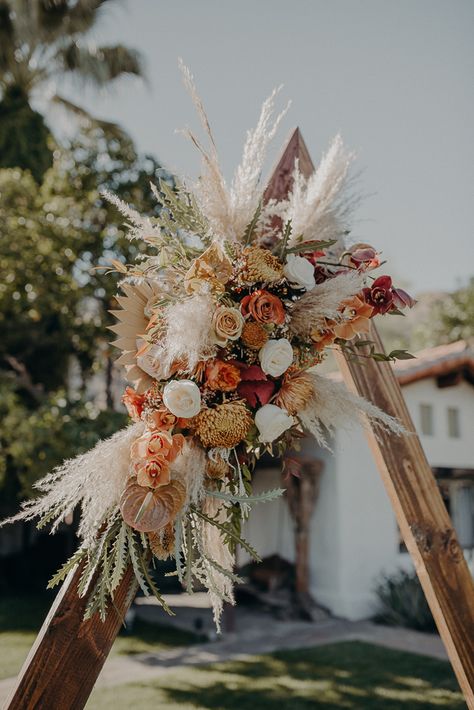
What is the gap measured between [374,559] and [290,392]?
26.5ft

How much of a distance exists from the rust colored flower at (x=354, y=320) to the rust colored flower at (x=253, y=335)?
22 centimetres

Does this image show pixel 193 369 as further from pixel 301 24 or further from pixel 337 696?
pixel 301 24

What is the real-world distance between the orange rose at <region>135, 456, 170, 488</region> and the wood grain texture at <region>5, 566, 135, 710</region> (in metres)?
0.23

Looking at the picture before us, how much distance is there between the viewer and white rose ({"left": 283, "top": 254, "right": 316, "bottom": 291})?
1.51 metres

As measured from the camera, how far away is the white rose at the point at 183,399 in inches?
54.7

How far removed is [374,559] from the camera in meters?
8.84

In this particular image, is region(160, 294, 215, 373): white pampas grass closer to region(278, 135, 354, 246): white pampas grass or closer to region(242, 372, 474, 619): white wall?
region(278, 135, 354, 246): white pampas grass

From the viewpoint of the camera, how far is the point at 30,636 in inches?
289

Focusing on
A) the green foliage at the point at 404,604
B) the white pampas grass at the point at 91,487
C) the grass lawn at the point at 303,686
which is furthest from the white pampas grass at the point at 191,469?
the green foliage at the point at 404,604

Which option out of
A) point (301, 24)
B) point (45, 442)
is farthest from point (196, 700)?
point (301, 24)

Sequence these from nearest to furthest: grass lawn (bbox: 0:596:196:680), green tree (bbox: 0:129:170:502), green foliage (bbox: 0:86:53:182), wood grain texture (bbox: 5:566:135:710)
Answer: wood grain texture (bbox: 5:566:135:710) < grass lawn (bbox: 0:596:196:680) < green tree (bbox: 0:129:170:502) < green foliage (bbox: 0:86:53:182)

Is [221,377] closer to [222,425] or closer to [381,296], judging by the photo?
[222,425]

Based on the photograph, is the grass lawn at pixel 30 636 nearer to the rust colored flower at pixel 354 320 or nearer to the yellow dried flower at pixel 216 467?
the yellow dried flower at pixel 216 467

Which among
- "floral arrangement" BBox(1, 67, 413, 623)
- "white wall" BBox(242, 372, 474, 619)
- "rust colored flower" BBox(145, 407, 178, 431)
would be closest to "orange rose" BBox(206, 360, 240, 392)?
"floral arrangement" BBox(1, 67, 413, 623)
